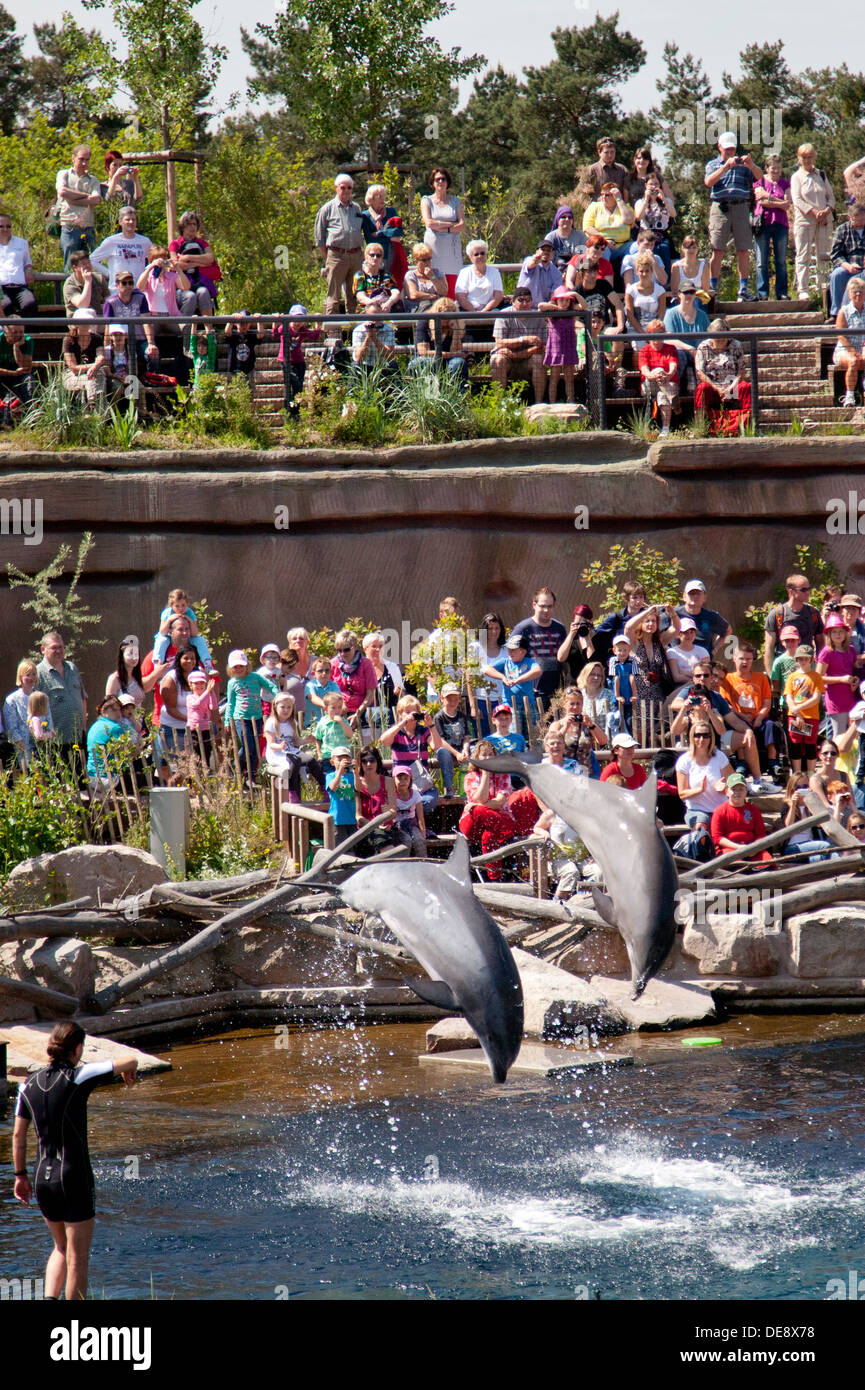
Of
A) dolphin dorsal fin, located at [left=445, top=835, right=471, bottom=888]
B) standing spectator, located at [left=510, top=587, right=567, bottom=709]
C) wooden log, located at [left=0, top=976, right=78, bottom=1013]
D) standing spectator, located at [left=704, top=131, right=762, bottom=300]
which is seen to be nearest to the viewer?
dolphin dorsal fin, located at [left=445, top=835, right=471, bottom=888]

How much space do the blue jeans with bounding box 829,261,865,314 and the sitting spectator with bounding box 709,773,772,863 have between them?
279 inches

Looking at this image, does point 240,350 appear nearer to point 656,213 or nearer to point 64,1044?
point 656,213

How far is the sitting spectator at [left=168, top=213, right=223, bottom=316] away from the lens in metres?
17.6

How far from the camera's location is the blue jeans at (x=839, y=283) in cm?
1784

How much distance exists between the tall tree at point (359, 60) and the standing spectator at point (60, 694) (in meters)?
16.4

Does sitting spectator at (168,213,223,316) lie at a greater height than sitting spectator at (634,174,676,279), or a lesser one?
lesser

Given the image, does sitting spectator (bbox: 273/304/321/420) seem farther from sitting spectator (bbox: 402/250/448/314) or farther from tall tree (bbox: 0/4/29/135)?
tall tree (bbox: 0/4/29/135)

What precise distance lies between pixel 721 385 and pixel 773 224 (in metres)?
3.08

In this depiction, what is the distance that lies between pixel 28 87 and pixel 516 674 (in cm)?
3166

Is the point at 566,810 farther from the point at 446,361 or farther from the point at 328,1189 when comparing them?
the point at 446,361

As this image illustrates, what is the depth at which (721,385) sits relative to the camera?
57.0ft

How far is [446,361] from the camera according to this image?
17703 mm

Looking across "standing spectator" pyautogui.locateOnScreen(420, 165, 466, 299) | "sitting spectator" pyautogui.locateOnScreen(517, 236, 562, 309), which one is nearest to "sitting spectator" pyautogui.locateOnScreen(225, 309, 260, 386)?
"standing spectator" pyautogui.locateOnScreen(420, 165, 466, 299)
